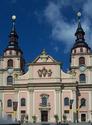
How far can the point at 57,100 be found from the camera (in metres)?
74.5

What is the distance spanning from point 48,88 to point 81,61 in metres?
9.21

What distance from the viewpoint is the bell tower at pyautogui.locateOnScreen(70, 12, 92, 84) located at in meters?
78.1

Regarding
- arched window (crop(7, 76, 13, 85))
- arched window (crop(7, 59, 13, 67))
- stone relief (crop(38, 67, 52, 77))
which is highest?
arched window (crop(7, 59, 13, 67))

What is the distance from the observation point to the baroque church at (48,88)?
74.4 m

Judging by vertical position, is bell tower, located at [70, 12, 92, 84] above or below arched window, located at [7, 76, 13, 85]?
above

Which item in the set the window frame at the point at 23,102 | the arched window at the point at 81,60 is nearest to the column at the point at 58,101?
the window frame at the point at 23,102

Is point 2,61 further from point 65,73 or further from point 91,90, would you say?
point 91,90

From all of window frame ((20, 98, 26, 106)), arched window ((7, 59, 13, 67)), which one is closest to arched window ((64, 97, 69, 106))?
window frame ((20, 98, 26, 106))

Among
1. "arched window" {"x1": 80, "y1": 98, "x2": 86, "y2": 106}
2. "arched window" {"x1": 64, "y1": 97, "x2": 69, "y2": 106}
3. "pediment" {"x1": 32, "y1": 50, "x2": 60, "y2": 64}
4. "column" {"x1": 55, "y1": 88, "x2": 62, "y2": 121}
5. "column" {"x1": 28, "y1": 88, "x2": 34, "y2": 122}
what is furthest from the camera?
"pediment" {"x1": 32, "y1": 50, "x2": 60, "y2": 64}

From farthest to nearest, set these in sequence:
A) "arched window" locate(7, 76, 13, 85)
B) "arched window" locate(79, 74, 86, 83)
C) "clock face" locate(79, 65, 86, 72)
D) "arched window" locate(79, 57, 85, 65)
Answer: "arched window" locate(7, 76, 13, 85), "arched window" locate(79, 57, 85, 65), "clock face" locate(79, 65, 86, 72), "arched window" locate(79, 74, 86, 83)

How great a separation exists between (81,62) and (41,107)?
486 inches

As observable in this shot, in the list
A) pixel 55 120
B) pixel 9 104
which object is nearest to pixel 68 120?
pixel 55 120

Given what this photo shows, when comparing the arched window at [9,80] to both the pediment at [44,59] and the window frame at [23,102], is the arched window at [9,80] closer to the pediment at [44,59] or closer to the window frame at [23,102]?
the window frame at [23,102]

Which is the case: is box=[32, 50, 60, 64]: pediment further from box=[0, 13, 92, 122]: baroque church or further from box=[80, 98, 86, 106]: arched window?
box=[80, 98, 86, 106]: arched window
